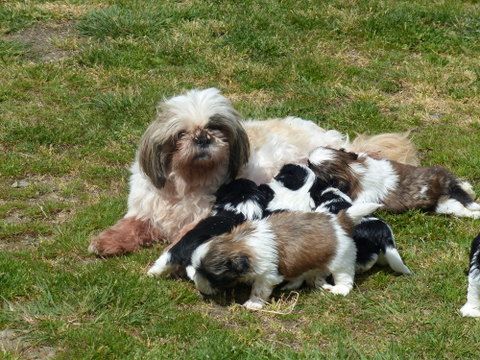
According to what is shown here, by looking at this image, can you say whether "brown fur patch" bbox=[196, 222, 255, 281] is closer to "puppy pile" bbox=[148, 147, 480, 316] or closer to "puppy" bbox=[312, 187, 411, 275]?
"puppy pile" bbox=[148, 147, 480, 316]

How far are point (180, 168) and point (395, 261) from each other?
1.90 metres

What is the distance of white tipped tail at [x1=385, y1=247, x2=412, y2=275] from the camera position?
6004 mm

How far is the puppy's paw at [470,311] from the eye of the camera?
5438 mm

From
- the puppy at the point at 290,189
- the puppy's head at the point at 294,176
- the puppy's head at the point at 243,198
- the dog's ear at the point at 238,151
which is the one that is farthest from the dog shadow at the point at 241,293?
the dog's ear at the point at 238,151

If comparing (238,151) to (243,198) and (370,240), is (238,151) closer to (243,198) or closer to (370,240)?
(243,198)

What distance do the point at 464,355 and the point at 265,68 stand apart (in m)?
5.93

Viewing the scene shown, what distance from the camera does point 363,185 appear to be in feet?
23.6

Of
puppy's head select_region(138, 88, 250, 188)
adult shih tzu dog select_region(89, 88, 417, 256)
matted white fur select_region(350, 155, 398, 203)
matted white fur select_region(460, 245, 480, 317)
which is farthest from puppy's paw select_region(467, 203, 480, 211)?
puppy's head select_region(138, 88, 250, 188)

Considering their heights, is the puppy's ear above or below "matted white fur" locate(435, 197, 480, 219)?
above

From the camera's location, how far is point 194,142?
6648 millimetres

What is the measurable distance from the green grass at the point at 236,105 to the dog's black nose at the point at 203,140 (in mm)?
946

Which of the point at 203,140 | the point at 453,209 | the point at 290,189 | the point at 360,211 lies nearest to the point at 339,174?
the point at 290,189

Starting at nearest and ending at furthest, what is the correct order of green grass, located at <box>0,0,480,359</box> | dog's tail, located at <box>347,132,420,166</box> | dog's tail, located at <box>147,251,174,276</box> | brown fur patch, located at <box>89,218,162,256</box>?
green grass, located at <box>0,0,480,359</box>, dog's tail, located at <box>147,251,174,276</box>, brown fur patch, located at <box>89,218,162,256</box>, dog's tail, located at <box>347,132,420,166</box>

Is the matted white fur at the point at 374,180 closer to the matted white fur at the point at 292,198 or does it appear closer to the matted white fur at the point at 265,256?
the matted white fur at the point at 292,198
